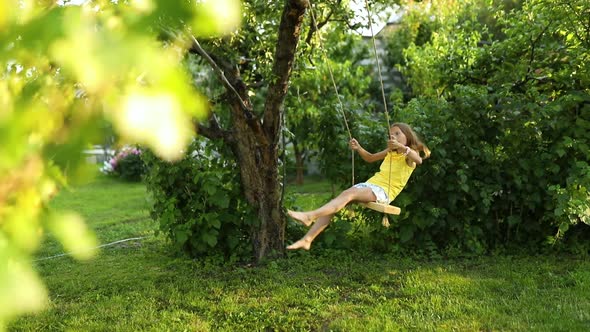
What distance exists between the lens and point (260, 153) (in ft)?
16.4

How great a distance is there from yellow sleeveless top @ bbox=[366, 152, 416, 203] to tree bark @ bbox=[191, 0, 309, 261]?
1056mm

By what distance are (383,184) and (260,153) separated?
1322mm

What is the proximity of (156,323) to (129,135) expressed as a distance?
3401 mm

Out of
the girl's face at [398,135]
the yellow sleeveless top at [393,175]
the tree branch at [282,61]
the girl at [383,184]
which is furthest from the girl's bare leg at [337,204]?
the tree branch at [282,61]

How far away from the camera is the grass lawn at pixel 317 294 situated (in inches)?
143

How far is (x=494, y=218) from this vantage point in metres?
5.48

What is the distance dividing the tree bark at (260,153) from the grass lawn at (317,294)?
297mm

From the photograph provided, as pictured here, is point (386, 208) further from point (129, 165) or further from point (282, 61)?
point (129, 165)

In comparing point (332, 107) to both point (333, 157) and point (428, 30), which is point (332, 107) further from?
point (428, 30)

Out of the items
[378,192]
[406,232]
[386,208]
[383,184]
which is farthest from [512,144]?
[386,208]

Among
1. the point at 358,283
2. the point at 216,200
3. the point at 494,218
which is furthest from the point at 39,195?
the point at 494,218

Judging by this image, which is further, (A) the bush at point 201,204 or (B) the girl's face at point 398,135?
(A) the bush at point 201,204

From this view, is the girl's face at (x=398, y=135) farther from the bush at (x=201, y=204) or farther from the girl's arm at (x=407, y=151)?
the bush at (x=201, y=204)

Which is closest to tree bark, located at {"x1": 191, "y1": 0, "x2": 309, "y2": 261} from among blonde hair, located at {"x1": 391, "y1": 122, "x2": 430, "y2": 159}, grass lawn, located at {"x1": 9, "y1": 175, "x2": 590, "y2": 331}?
grass lawn, located at {"x1": 9, "y1": 175, "x2": 590, "y2": 331}
